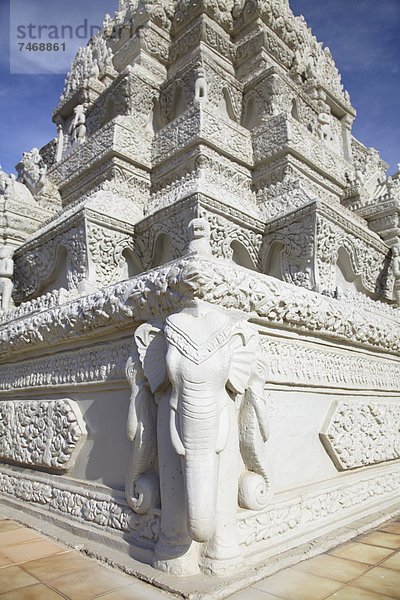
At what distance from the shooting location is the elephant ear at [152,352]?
2.43 metres

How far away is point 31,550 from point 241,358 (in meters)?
1.69

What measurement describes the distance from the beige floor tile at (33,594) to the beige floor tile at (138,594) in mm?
228

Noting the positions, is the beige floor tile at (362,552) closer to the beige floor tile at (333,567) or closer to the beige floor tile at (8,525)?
the beige floor tile at (333,567)

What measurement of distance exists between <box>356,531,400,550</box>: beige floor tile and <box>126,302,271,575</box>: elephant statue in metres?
0.81

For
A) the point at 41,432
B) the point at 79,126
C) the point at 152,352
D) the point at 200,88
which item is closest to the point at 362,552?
the point at 152,352

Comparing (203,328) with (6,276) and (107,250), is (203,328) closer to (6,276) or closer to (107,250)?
(107,250)

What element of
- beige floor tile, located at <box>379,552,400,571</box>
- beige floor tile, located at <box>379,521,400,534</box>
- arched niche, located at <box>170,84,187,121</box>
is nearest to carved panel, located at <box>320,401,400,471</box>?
beige floor tile, located at <box>379,521,400,534</box>

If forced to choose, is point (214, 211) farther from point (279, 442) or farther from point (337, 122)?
point (337, 122)

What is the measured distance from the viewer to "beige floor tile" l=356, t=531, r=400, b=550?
267 cm

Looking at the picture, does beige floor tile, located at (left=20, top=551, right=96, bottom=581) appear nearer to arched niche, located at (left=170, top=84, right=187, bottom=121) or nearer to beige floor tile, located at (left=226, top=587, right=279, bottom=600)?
beige floor tile, located at (left=226, top=587, right=279, bottom=600)

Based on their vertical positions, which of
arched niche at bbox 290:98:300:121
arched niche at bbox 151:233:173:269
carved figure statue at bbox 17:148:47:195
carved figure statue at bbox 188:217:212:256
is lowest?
carved figure statue at bbox 188:217:212:256

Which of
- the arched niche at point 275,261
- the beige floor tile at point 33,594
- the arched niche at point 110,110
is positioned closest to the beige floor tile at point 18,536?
the beige floor tile at point 33,594

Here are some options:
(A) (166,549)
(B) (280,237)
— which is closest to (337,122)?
(B) (280,237)

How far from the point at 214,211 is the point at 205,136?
145 cm
